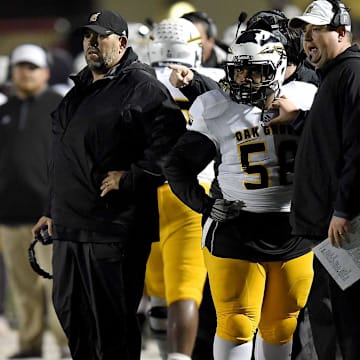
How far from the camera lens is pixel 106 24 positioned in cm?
642

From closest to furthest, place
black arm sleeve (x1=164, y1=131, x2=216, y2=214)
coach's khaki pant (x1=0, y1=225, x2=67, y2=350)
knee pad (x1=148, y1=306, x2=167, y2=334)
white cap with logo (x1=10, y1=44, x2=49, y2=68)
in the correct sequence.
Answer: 1. black arm sleeve (x1=164, y1=131, x2=216, y2=214)
2. knee pad (x1=148, y1=306, x2=167, y2=334)
3. coach's khaki pant (x1=0, y1=225, x2=67, y2=350)
4. white cap with logo (x1=10, y1=44, x2=49, y2=68)

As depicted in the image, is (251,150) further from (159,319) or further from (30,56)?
(30,56)

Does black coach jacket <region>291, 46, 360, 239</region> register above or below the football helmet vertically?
below

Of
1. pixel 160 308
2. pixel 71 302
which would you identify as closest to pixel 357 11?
pixel 160 308

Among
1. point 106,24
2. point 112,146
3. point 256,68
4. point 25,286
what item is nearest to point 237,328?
point 112,146

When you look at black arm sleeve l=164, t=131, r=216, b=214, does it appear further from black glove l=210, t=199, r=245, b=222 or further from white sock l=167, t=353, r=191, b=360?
white sock l=167, t=353, r=191, b=360

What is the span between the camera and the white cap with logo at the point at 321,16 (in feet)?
18.8

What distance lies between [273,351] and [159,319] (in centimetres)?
139

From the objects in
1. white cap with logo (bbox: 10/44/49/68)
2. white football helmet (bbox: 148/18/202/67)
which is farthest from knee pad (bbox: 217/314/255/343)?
white cap with logo (bbox: 10/44/49/68)

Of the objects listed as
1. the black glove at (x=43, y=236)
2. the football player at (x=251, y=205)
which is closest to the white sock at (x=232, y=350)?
the football player at (x=251, y=205)

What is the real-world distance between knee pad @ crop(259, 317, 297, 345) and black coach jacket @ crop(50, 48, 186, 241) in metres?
0.71

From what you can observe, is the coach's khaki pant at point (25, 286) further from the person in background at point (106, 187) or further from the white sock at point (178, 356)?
the person in background at point (106, 187)

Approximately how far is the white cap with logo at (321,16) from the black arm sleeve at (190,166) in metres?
0.67

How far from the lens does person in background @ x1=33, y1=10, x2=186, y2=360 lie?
250 inches
